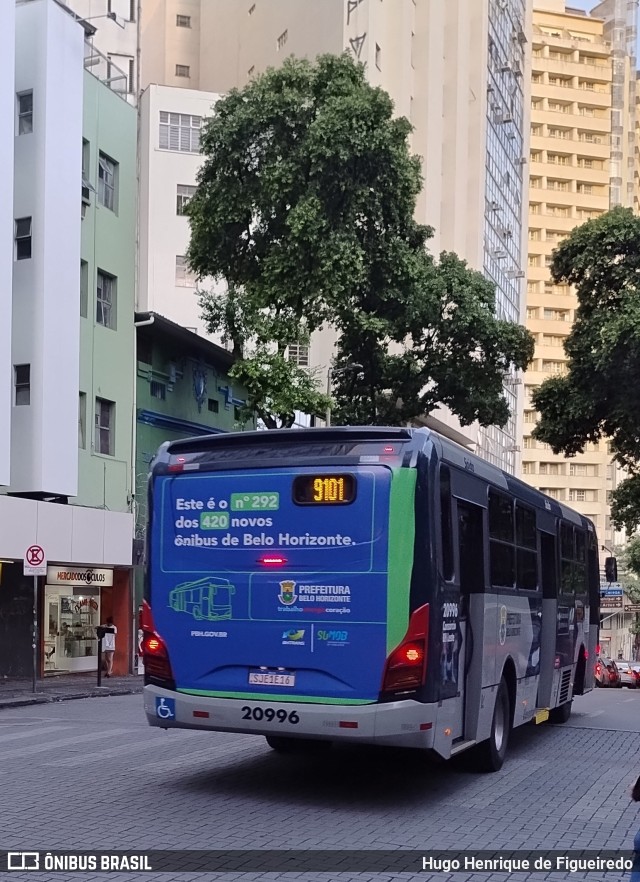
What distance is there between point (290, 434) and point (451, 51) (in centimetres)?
5915

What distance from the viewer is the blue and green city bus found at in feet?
31.5

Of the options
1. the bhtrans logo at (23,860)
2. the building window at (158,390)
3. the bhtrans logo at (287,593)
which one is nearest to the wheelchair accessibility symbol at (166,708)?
the bhtrans logo at (287,593)

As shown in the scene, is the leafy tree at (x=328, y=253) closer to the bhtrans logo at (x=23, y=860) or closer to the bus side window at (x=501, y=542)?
the bus side window at (x=501, y=542)

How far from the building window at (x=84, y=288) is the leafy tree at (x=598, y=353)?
12.6 m

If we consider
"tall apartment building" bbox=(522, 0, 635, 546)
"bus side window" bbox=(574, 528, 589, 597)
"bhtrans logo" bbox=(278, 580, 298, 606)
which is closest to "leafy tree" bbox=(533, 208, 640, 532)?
"bus side window" bbox=(574, 528, 589, 597)

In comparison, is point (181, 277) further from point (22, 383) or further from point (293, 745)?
point (293, 745)

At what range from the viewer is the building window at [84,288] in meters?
30.6

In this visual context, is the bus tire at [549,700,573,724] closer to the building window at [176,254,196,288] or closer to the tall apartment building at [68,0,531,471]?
the tall apartment building at [68,0,531,471]

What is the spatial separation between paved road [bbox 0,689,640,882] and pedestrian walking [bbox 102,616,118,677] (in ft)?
45.8

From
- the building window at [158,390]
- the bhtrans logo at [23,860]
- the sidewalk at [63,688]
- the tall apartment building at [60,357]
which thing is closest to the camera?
the bhtrans logo at [23,860]

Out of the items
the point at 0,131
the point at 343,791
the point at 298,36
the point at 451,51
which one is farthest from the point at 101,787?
the point at 451,51

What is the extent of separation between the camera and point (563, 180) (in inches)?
4806

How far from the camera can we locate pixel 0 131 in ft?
85.1

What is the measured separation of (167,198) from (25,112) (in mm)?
22485
